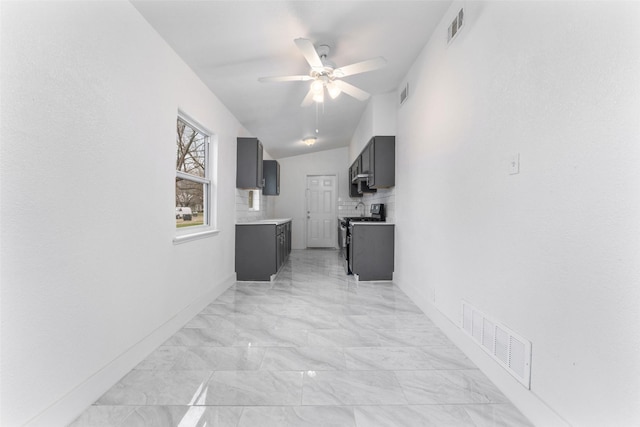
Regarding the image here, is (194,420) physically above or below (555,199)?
below

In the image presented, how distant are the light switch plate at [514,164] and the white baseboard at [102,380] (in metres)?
2.68

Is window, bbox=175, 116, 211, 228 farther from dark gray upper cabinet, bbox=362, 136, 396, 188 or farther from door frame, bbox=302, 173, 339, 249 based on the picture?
door frame, bbox=302, 173, 339, 249

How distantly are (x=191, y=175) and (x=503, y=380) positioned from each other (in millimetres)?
3191

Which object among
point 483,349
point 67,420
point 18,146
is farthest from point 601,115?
point 67,420

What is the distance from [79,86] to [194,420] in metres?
1.90

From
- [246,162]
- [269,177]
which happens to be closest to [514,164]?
[246,162]

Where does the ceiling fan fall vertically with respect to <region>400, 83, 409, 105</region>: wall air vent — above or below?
below

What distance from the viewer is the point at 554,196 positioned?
135 centimetres

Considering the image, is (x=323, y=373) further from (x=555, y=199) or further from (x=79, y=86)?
(x=79, y=86)

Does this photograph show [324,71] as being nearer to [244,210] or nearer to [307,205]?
[244,210]

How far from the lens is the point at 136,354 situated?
2.01m

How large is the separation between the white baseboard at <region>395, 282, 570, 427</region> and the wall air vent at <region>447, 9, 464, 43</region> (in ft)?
7.83

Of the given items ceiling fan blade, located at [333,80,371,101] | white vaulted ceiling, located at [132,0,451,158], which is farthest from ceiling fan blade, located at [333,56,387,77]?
white vaulted ceiling, located at [132,0,451,158]

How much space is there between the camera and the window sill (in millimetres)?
2642
